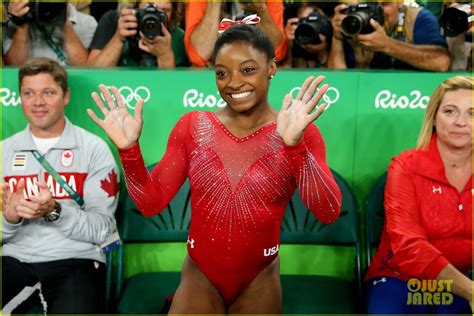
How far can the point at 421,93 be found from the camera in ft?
11.5

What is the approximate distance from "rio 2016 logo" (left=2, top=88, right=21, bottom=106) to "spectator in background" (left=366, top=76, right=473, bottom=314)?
1990mm

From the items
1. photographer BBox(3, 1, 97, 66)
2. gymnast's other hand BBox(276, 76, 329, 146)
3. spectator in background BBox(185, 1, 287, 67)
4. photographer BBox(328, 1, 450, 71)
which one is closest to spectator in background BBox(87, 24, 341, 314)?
gymnast's other hand BBox(276, 76, 329, 146)

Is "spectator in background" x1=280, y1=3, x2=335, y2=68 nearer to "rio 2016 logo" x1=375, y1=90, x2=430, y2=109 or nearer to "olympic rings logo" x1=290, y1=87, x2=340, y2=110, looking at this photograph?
"olympic rings logo" x1=290, y1=87, x2=340, y2=110

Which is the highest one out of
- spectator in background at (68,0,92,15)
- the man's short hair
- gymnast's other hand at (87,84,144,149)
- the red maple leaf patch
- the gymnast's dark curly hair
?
spectator in background at (68,0,92,15)

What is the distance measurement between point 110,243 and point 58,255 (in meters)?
0.25

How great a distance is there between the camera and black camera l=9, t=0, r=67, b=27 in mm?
3730

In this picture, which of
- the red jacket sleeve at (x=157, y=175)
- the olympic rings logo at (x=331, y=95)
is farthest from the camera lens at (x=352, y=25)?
the red jacket sleeve at (x=157, y=175)

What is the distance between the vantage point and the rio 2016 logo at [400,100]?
11.5ft

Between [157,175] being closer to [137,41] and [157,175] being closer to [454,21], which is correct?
[137,41]

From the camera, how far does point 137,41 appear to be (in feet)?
12.5

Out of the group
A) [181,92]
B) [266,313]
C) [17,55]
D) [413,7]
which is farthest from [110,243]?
[413,7]

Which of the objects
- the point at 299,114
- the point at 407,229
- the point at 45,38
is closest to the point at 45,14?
the point at 45,38

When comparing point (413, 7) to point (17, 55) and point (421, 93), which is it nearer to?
point (421, 93)

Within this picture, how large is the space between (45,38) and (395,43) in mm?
1991
